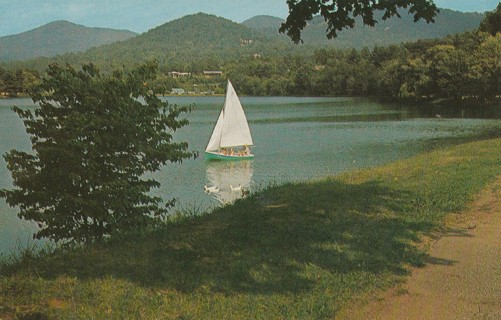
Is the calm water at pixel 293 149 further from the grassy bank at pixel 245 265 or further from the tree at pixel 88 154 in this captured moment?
the grassy bank at pixel 245 265

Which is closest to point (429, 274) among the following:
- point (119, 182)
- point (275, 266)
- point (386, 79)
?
point (275, 266)

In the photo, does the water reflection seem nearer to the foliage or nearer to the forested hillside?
the forested hillside

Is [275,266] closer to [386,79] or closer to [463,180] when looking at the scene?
[463,180]

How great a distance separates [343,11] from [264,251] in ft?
9.86

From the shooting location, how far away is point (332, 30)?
698cm

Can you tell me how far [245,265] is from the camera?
5.73 metres

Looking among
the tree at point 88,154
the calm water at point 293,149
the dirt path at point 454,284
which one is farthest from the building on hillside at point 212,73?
the dirt path at point 454,284

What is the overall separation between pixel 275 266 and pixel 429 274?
151cm

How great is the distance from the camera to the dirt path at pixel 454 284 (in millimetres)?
4672

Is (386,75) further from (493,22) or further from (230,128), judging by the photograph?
(230,128)

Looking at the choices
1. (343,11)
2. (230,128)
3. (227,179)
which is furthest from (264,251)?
(230,128)

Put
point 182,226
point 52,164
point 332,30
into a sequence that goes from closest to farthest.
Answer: point 332,30 → point 182,226 → point 52,164

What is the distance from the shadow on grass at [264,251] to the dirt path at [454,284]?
290 millimetres

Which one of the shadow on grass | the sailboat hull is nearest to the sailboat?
the sailboat hull
